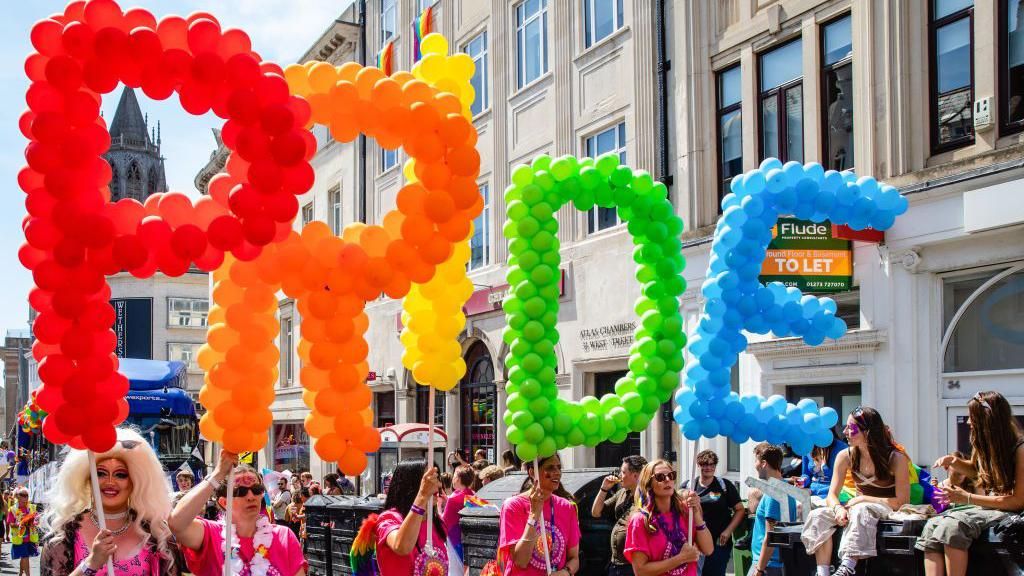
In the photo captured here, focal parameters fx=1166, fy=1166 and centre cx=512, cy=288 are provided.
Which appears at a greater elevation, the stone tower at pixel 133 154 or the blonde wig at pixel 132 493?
the stone tower at pixel 133 154

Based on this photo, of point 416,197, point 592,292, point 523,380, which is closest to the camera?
point 416,197

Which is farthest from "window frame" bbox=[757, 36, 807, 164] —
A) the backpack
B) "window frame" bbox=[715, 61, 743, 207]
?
the backpack

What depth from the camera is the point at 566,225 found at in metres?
21.5

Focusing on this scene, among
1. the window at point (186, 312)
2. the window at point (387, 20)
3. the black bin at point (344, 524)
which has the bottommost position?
the black bin at point (344, 524)

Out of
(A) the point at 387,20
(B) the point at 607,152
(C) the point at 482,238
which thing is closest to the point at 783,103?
(B) the point at 607,152

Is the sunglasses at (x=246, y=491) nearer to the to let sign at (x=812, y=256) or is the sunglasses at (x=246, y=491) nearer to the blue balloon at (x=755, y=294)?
the blue balloon at (x=755, y=294)

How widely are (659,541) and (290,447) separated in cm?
3068

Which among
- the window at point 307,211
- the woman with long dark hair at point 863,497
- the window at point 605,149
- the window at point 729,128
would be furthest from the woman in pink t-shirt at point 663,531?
the window at point 307,211

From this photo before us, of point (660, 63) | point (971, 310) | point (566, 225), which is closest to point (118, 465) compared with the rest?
point (971, 310)

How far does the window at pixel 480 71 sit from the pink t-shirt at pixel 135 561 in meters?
20.7

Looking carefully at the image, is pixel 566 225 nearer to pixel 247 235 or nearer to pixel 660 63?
pixel 660 63

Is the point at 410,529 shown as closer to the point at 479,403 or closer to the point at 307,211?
the point at 479,403

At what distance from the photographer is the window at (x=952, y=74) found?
43.5ft

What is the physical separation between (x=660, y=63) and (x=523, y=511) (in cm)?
1282
